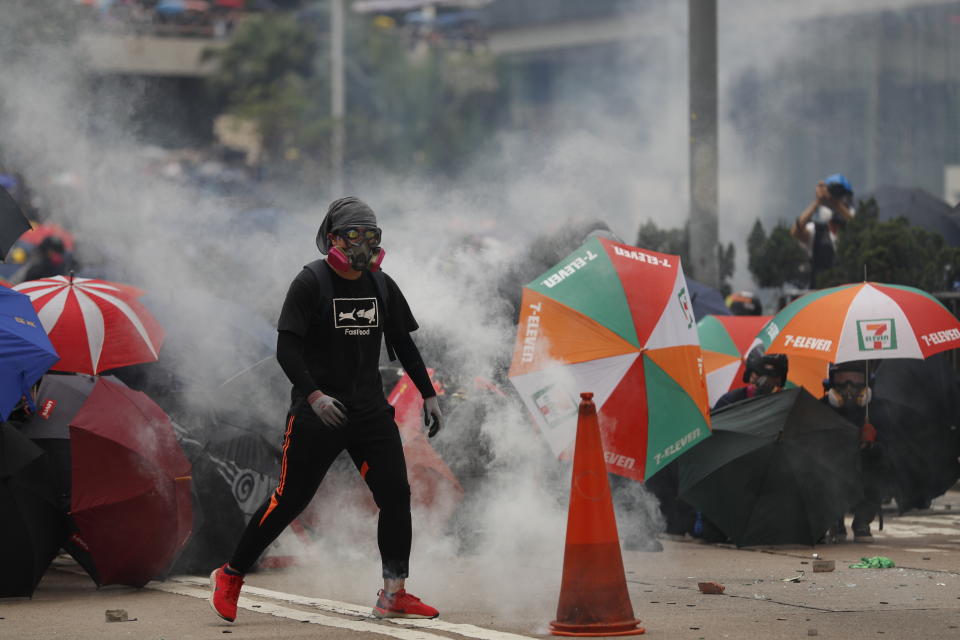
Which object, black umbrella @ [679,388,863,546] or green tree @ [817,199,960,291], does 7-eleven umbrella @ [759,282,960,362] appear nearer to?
black umbrella @ [679,388,863,546]

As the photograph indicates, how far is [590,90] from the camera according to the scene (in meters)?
48.5

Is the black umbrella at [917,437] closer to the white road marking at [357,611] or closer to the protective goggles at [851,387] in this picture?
the protective goggles at [851,387]

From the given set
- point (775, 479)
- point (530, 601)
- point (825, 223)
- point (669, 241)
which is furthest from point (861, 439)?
point (669, 241)

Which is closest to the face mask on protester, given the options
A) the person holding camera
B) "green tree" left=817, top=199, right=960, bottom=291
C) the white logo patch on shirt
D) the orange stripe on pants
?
the white logo patch on shirt

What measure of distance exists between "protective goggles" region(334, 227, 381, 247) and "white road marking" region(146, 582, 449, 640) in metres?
1.57

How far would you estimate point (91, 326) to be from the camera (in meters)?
8.95

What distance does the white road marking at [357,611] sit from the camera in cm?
643

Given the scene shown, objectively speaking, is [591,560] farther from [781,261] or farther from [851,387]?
[781,261]

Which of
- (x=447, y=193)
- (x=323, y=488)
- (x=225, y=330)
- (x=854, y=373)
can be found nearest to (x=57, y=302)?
(x=225, y=330)

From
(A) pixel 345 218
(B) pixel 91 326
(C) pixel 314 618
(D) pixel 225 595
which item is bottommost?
(C) pixel 314 618

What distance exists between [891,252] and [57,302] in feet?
21.0

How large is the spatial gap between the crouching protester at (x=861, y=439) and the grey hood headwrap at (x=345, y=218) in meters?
4.01

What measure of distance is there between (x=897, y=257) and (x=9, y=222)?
6685mm

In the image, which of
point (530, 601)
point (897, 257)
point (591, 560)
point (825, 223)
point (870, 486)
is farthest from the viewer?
point (825, 223)
